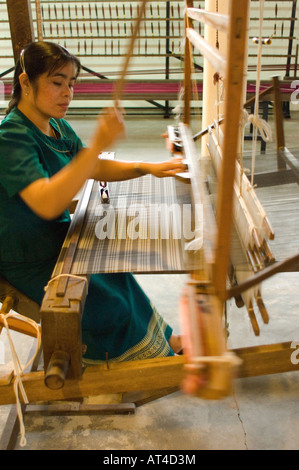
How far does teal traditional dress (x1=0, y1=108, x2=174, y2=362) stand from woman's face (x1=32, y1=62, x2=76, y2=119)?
79 millimetres

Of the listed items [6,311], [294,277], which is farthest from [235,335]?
[6,311]

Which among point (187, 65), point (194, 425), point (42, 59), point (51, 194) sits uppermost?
point (42, 59)

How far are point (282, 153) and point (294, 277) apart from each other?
0.92 meters

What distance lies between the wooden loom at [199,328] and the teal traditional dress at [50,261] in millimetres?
135

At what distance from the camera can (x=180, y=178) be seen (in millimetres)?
1923

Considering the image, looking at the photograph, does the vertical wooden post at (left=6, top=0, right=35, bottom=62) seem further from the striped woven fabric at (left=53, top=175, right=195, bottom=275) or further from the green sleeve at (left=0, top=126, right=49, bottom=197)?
the green sleeve at (left=0, top=126, right=49, bottom=197)

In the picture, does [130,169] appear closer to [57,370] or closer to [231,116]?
[57,370]

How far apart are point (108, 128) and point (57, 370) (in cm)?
62

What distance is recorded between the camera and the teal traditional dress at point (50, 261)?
153 cm

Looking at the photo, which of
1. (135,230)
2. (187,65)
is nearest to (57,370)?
(135,230)

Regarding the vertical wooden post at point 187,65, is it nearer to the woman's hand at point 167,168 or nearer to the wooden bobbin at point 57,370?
the woman's hand at point 167,168

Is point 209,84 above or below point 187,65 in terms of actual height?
below

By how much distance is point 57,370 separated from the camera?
1.22m

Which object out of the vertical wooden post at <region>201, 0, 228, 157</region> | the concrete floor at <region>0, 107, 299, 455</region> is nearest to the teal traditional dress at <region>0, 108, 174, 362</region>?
the concrete floor at <region>0, 107, 299, 455</region>
